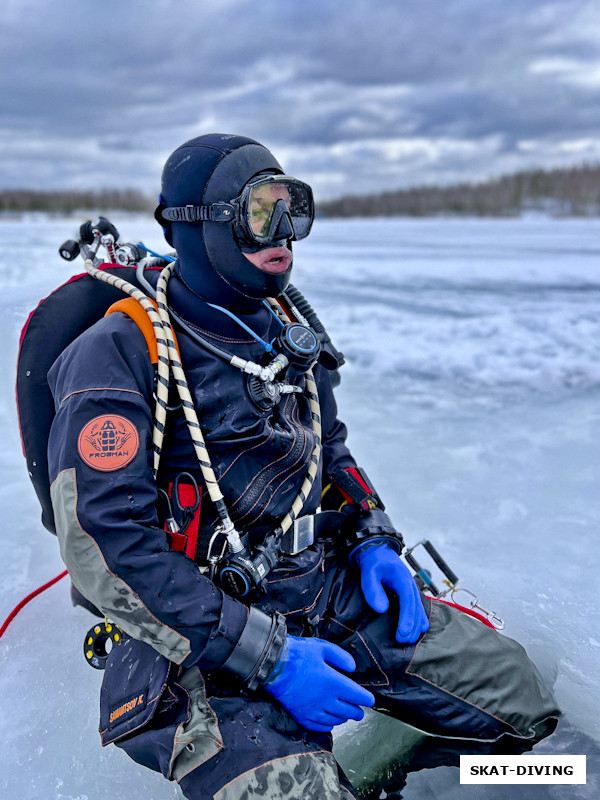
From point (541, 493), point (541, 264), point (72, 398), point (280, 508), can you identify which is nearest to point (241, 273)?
point (72, 398)

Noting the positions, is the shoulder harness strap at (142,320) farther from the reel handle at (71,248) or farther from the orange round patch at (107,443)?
the reel handle at (71,248)

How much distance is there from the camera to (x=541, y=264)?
33.8 feet

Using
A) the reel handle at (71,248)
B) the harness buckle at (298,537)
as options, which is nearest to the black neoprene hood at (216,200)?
the reel handle at (71,248)

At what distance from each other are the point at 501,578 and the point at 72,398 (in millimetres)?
1739

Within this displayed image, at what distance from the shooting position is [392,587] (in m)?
1.91

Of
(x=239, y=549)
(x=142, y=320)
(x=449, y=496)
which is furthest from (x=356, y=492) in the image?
(x=449, y=496)

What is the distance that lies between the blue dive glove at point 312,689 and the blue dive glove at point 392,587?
0.31m

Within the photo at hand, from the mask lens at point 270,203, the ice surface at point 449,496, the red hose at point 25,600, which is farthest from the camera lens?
the red hose at point 25,600

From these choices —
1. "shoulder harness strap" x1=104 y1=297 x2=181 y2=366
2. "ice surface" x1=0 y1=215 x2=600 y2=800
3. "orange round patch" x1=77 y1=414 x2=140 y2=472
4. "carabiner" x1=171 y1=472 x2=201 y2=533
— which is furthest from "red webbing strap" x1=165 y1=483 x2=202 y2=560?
"ice surface" x1=0 y1=215 x2=600 y2=800

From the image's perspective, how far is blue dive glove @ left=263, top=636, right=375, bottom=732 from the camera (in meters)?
1.48

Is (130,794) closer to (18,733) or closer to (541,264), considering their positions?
(18,733)

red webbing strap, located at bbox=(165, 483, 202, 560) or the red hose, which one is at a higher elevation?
red webbing strap, located at bbox=(165, 483, 202, 560)

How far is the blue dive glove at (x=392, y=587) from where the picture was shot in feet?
5.96

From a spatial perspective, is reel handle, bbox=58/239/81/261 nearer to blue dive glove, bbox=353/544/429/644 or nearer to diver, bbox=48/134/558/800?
diver, bbox=48/134/558/800
